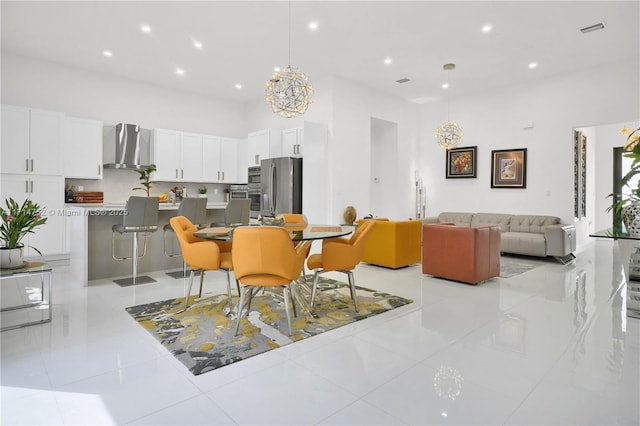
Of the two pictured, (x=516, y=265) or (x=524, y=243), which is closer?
(x=516, y=265)

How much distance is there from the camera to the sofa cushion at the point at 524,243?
249 inches

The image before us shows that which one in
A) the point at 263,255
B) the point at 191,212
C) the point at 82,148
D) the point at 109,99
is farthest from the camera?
the point at 109,99

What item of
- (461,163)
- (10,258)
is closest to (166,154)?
(10,258)

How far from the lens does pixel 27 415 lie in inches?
72.3

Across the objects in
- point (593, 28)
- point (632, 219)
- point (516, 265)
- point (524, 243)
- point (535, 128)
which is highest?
point (593, 28)

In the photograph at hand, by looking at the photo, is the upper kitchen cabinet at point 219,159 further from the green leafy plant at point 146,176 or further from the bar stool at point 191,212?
the bar stool at point 191,212

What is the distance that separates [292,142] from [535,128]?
4849 mm

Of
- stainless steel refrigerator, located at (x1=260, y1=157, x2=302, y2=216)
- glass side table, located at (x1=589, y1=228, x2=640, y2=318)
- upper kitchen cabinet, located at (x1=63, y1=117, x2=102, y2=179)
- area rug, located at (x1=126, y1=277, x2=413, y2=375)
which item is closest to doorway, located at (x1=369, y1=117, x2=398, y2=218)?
stainless steel refrigerator, located at (x1=260, y1=157, x2=302, y2=216)

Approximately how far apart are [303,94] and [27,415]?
11.3 feet

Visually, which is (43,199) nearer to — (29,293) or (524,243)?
(29,293)

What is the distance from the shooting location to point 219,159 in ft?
26.8

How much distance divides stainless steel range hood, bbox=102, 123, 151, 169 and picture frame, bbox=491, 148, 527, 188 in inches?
287

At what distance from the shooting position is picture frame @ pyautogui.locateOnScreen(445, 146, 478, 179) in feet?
27.0

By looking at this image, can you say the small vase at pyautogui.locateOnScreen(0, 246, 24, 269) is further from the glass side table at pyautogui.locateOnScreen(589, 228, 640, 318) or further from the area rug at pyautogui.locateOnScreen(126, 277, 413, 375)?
the glass side table at pyautogui.locateOnScreen(589, 228, 640, 318)
